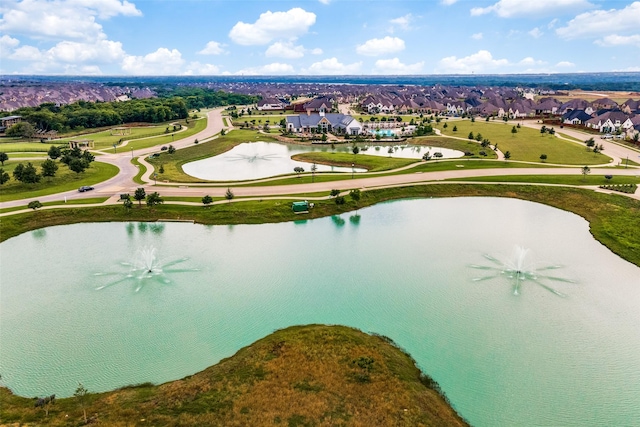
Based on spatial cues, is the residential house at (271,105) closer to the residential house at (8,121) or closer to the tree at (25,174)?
the residential house at (8,121)

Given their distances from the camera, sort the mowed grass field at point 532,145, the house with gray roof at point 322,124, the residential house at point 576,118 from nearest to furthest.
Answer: the mowed grass field at point 532,145
the house with gray roof at point 322,124
the residential house at point 576,118

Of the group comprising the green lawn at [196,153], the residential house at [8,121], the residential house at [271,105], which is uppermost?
the residential house at [271,105]

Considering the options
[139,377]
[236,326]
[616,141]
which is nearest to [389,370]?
[236,326]

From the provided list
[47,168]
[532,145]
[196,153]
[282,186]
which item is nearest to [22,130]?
[196,153]

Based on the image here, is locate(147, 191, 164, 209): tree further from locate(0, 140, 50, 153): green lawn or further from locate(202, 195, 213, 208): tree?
locate(0, 140, 50, 153): green lawn

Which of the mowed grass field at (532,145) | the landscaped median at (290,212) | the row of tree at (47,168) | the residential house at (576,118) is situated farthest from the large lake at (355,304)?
the residential house at (576,118)

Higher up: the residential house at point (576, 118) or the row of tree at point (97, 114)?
the row of tree at point (97, 114)

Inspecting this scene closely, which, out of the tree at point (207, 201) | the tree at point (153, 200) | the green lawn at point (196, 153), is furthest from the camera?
the green lawn at point (196, 153)
